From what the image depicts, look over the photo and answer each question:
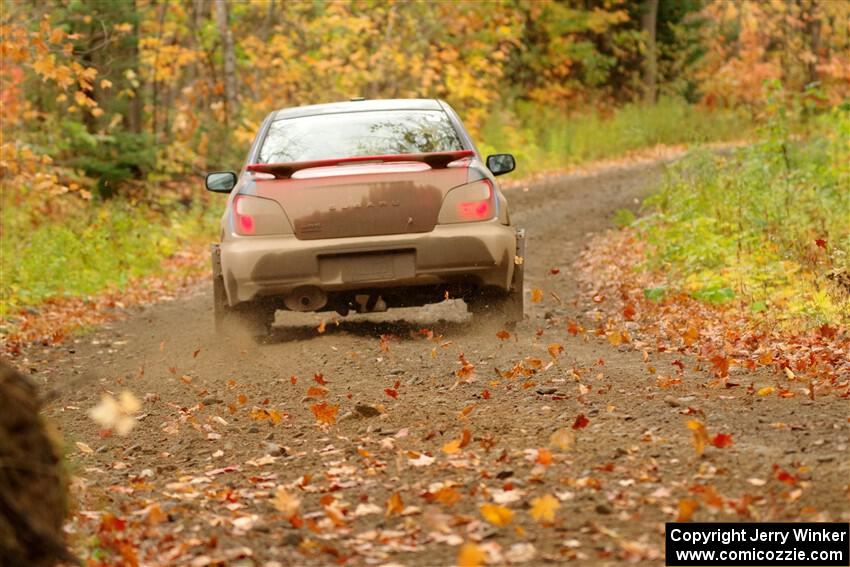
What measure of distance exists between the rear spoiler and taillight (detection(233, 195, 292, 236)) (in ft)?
0.70

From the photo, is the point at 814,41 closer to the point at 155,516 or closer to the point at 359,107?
the point at 359,107

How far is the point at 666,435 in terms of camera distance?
18.5 feet

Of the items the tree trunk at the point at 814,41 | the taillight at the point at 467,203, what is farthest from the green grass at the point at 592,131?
the taillight at the point at 467,203

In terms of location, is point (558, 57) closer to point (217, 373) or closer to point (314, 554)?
point (217, 373)

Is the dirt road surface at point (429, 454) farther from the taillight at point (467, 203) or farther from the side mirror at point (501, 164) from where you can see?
the side mirror at point (501, 164)

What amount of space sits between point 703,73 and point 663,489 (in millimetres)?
34658

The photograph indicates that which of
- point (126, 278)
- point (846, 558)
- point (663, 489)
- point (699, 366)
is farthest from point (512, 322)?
point (126, 278)

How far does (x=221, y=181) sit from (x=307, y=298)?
1226mm

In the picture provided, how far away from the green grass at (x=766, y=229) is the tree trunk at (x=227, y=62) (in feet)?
33.9

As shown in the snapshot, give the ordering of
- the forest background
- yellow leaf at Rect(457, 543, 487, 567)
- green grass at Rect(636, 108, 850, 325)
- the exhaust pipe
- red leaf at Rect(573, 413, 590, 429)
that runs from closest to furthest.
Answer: yellow leaf at Rect(457, 543, 487, 567) → red leaf at Rect(573, 413, 590, 429) → the exhaust pipe → green grass at Rect(636, 108, 850, 325) → the forest background

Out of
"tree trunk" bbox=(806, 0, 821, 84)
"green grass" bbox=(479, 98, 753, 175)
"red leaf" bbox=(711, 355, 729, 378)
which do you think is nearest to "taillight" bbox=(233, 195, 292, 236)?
"red leaf" bbox=(711, 355, 729, 378)

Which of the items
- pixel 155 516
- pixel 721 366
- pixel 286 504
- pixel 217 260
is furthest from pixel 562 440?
pixel 217 260

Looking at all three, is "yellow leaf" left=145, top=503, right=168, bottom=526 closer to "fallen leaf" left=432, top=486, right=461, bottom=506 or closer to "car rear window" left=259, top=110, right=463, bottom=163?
"fallen leaf" left=432, top=486, right=461, bottom=506

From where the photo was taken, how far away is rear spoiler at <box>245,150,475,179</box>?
859cm
